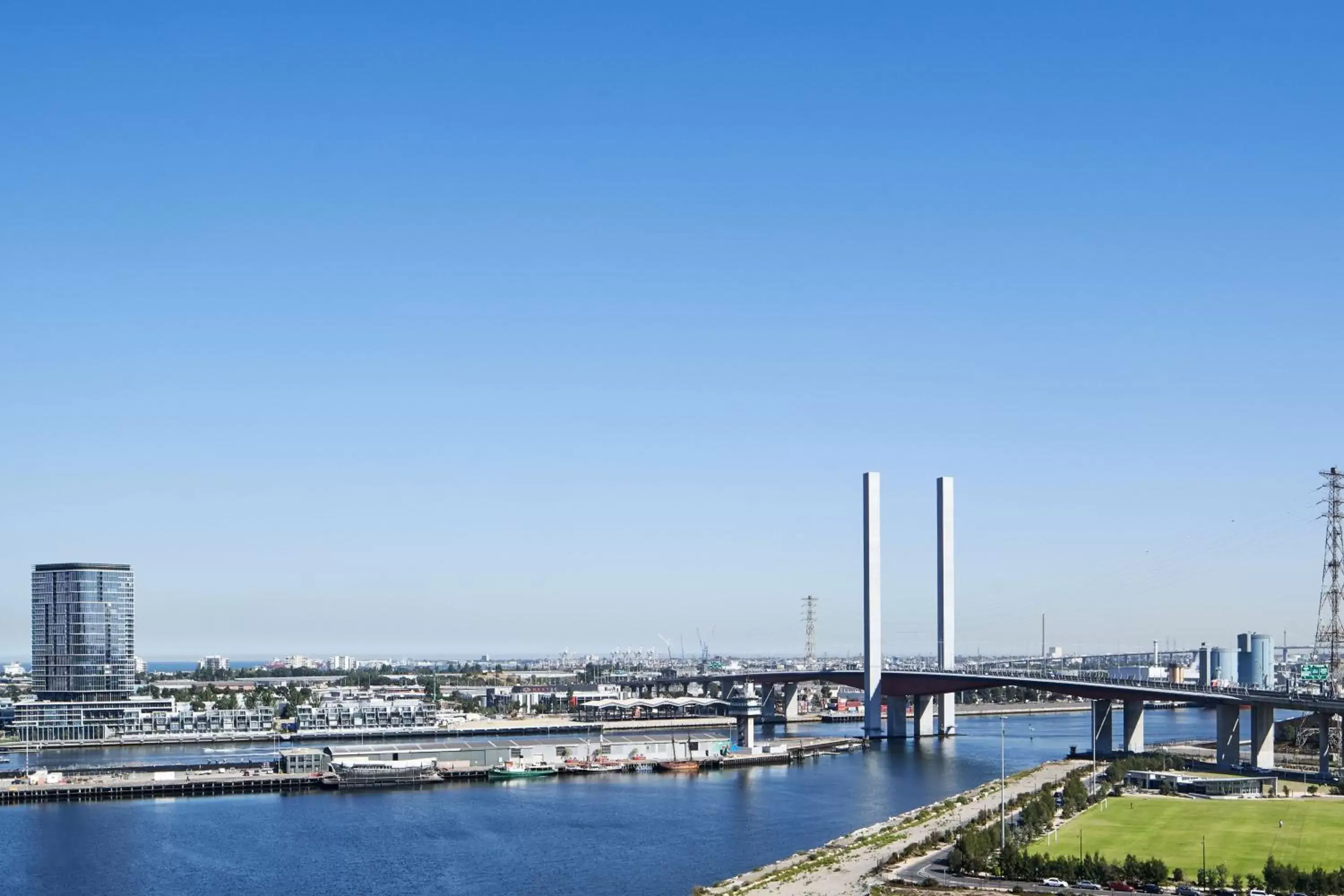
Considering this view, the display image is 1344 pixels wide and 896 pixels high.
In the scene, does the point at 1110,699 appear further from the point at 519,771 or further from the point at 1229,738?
the point at 519,771

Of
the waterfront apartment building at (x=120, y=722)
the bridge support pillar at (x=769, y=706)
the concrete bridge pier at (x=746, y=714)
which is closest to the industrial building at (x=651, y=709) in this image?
the bridge support pillar at (x=769, y=706)

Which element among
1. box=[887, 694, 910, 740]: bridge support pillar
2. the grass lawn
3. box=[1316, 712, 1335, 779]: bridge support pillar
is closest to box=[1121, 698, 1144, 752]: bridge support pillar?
box=[1316, 712, 1335, 779]: bridge support pillar

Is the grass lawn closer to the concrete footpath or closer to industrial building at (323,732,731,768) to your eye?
the concrete footpath

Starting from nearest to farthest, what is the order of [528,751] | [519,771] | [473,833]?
1. [473,833]
2. [519,771]
3. [528,751]

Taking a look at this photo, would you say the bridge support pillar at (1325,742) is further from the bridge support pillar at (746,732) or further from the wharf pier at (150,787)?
the wharf pier at (150,787)

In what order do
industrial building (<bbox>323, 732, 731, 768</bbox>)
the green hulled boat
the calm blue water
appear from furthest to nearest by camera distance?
1. industrial building (<bbox>323, 732, 731, 768</bbox>)
2. the green hulled boat
3. the calm blue water

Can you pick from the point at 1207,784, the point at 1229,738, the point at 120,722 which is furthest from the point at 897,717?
the point at 120,722
